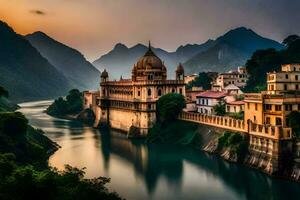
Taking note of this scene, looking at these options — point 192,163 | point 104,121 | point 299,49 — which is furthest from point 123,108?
point 299,49

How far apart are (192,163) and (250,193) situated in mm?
12778

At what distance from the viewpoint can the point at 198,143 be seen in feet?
191

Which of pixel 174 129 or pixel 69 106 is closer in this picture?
pixel 174 129

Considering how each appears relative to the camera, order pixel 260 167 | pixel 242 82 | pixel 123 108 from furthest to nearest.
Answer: pixel 242 82, pixel 123 108, pixel 260 167

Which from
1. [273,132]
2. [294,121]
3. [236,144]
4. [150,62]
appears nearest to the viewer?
[273,132]

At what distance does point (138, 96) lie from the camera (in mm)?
71500

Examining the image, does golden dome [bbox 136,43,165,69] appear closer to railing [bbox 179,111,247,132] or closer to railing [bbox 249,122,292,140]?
railing [bbox 179,111,247,132]

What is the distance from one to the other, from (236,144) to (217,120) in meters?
8.30

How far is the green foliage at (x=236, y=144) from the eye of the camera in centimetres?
4716

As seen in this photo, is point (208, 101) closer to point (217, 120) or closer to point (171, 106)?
point (171, 106)

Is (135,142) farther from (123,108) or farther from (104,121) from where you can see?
(104,121)

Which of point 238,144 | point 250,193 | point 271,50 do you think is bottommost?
point 250,193

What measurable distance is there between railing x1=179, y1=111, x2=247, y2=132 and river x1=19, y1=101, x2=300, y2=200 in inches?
166

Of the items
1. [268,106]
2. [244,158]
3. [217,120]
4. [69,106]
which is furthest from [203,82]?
[268,106]
